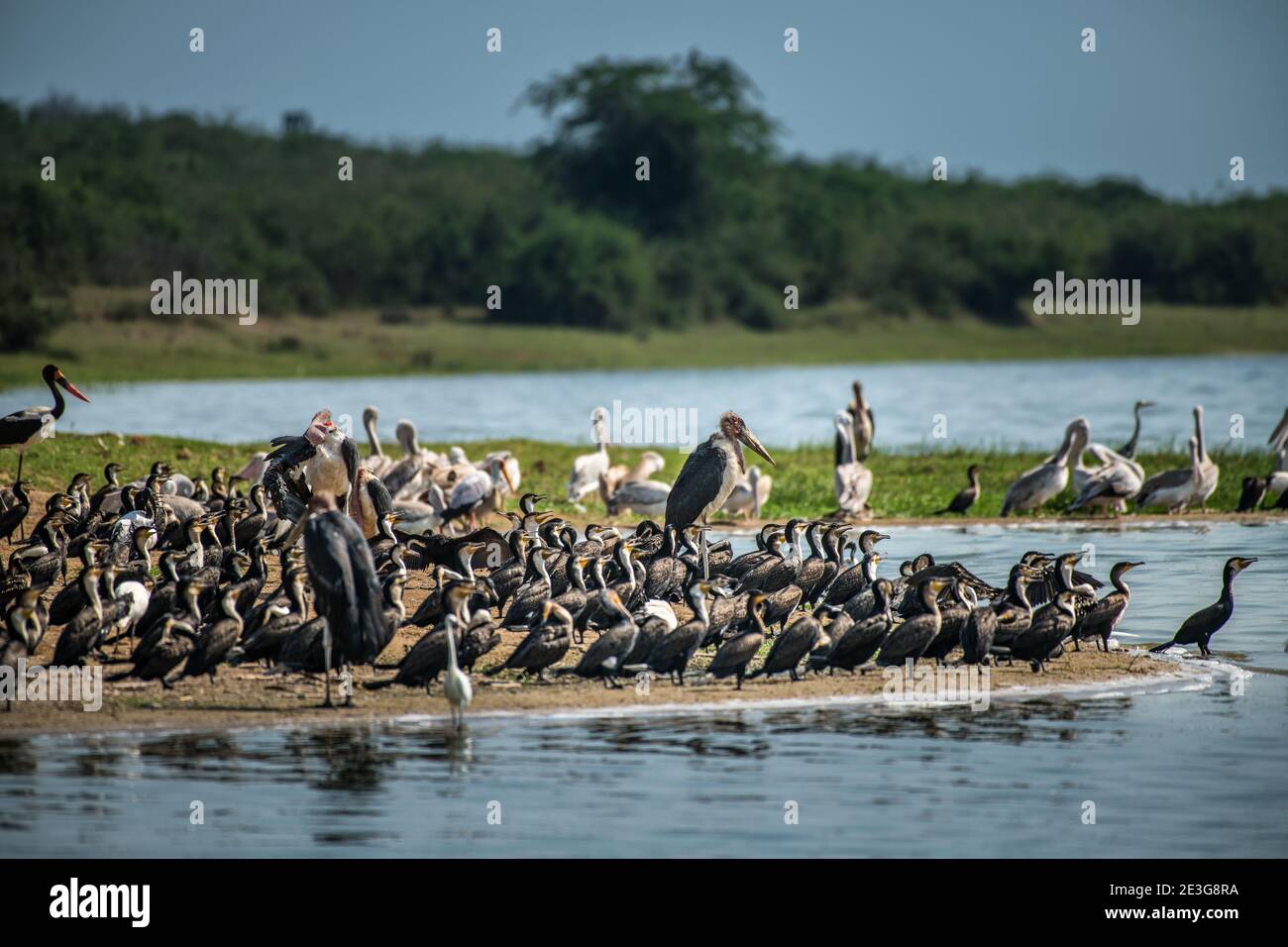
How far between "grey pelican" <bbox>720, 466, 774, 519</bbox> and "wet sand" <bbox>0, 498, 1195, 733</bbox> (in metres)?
6.58

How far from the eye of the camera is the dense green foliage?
5225cm

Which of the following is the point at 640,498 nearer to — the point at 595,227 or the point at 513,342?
the point at 513,342

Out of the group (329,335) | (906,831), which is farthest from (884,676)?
(329,335)

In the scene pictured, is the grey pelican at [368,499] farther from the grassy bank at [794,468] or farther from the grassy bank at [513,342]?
the grassy bank at [513,342]

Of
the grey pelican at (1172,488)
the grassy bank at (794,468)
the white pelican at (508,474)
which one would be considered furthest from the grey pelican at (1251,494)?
the white pelican at (508,474)

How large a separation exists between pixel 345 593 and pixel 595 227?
48.9 meters

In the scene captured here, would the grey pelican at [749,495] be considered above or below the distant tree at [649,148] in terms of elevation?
below

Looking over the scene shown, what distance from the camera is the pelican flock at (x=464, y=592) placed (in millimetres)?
11047

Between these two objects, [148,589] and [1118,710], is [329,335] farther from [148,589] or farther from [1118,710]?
[1118,710]

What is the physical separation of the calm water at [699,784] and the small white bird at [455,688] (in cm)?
13

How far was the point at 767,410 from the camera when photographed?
1553 inches

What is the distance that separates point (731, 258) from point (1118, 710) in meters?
52.2

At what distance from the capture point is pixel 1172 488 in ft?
63.1
